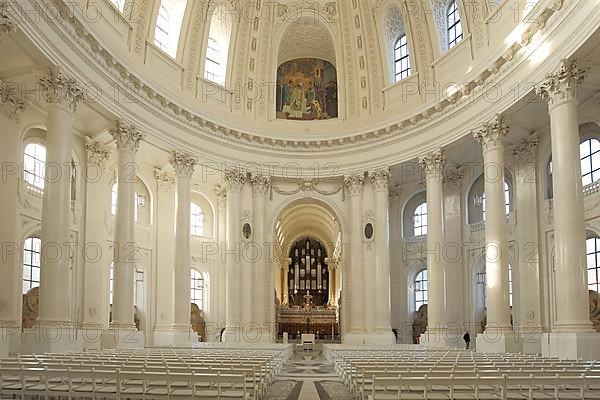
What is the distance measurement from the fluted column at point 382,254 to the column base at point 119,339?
1382cm

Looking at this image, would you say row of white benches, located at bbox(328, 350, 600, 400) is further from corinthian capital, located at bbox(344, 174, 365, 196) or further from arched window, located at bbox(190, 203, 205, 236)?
arched window, located at bbox(190, 203, 205, 236)

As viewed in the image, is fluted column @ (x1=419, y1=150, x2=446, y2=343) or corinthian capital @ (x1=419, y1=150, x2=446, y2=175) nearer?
fluted column @ (x1=419, y1=150, x2=446, y2=343)

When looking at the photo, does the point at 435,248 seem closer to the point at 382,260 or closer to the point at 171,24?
the point at 382,260

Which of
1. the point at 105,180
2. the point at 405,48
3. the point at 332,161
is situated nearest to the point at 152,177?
the point at 105,180

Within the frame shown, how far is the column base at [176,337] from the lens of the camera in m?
31.8

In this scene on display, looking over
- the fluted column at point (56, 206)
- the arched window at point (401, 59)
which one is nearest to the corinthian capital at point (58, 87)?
the fluted column at point (56, 206)

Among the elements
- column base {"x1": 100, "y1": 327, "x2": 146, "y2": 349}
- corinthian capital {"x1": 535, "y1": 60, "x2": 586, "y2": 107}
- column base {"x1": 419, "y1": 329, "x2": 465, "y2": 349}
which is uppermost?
corinthian capital {"x1": 535, "y1": 60, "x2": 586, "y2": 107}

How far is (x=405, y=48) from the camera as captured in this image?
37.3 meters

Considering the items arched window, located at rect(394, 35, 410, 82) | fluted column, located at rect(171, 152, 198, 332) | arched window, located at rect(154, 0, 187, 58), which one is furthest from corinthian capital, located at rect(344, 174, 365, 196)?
arched window, located at rect(154, 0, 187, 58)

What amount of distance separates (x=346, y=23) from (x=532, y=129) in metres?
13.3

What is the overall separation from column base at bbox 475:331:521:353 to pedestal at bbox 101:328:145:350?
13921 mm

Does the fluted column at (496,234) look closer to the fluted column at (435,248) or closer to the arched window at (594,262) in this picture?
the arched window at (594,262)

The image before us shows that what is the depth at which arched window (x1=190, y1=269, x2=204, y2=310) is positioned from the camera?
129 feet

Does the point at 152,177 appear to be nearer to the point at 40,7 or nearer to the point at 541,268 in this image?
the point at 40,7
